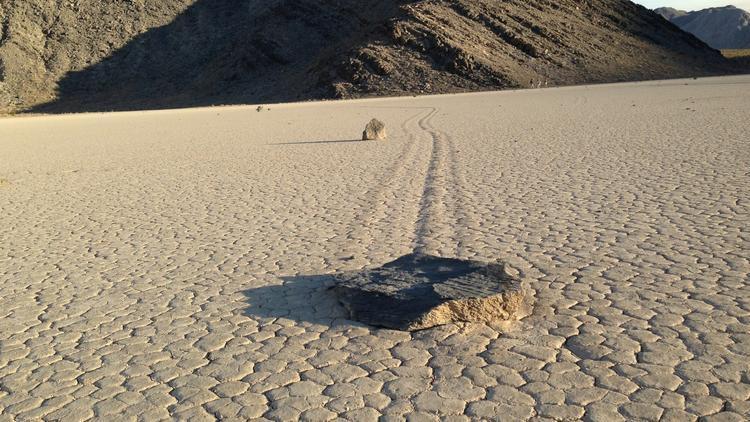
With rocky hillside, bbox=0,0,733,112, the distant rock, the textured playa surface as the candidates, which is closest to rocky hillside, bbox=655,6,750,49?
rocky hillside, bbox=0,0,733,112

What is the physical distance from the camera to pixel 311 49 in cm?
5959

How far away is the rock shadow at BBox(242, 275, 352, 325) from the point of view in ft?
16.5

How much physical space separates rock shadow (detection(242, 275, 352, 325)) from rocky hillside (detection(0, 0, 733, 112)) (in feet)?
138

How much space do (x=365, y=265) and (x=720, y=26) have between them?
158m

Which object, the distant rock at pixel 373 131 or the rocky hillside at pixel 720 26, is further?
the rocky hillside at pixel 720 26

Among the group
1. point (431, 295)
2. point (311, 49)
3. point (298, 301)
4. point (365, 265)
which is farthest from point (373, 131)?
point (311, 49)

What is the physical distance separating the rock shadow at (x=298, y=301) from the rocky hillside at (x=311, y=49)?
42.0 metres

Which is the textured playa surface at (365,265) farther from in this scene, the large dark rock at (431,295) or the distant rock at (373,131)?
the distant rock at (373,131)

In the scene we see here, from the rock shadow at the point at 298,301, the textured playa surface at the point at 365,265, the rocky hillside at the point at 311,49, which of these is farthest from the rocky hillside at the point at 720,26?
the rock shadow at the point at 298,301

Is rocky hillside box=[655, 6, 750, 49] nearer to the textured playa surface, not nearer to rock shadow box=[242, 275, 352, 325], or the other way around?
the textured playa surface

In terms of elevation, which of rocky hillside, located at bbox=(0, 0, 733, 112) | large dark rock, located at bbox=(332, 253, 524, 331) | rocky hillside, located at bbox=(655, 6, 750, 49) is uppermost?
rocky hillside, located at bbox=(655, 6, 750, 49)

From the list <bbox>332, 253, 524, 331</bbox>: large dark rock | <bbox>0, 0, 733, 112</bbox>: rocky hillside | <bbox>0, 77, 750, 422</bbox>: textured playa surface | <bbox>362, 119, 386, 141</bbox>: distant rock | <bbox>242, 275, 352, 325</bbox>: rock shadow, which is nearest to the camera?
<bbox>0, 77, 750, 422</bbox>: textured playa surface

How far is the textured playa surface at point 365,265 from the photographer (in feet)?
12.6

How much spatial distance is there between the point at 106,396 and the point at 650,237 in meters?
4.75
